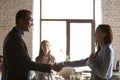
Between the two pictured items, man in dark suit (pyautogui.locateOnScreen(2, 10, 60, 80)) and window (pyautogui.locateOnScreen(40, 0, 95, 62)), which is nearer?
man in dark suit (pyautogui.locateOnScreen(2, 10, 60, 80))

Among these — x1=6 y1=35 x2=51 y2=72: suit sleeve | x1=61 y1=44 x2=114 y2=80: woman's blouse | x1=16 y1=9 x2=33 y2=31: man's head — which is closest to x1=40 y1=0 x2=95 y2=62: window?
x1=61 y1=44 x2=114 y2=80: woman's blouse

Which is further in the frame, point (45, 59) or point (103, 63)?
point (45, 59)

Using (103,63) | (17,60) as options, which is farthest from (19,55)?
(103,63)

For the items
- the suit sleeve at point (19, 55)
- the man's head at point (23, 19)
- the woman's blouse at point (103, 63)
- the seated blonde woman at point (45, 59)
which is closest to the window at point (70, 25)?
the seated blonde woman at point (45, 59)

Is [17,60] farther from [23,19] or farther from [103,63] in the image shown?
[103,63]

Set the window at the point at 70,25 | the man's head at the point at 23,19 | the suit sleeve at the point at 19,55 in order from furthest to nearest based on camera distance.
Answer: the window at the point at 70,25 < the man's head at the point at 23,19 < the suit sleeve at the point at 19,55

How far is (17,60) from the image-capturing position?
109 inches

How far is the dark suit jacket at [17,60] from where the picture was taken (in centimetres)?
276

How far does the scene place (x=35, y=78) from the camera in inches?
205

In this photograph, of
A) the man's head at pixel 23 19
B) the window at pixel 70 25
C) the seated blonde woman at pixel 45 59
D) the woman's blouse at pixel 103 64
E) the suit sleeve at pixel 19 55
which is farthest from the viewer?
the window at pixel 70 25

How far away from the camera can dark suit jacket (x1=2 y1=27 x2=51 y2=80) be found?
109 inches

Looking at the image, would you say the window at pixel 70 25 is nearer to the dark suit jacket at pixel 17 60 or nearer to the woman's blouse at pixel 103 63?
the woman's blouse at pixel 103 63

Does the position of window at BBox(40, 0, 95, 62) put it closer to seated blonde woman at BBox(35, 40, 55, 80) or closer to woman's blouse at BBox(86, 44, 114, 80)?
seated blonde woman at BBox(35, 40, 55, 80)

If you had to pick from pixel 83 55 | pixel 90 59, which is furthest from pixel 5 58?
pixel 83 55
